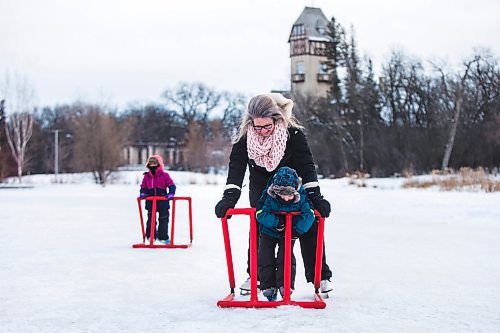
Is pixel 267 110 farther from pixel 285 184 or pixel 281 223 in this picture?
pixel 281 223

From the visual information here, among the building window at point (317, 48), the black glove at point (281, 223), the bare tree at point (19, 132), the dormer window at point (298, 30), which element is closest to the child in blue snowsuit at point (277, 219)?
the black glove at point (281, 223)

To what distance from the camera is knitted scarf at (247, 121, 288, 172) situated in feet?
17.6

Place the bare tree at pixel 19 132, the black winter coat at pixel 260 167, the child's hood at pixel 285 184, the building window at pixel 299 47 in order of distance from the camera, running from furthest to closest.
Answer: the building window at pixel 299 47 < the bare tree at pixel 19 132 < the black winter coat at pixel 260 167 < the child's hood at pixel 285 184

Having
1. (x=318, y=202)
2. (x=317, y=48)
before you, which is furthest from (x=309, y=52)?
(x=318, y=202)

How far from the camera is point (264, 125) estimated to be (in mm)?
5344

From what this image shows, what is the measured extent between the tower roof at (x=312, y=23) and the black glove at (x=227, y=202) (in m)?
60.5

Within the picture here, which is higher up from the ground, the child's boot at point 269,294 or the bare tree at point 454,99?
the bare tree at point 454,99

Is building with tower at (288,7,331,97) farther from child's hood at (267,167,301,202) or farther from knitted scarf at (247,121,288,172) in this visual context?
child's hood at (267,167,301,202)

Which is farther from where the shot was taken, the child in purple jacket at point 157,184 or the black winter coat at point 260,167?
the child in purple jacket at point 157,184

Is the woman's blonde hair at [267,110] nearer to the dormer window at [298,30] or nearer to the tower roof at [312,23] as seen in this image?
the tower roof at [312,23]

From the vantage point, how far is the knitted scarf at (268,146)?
17.6ft

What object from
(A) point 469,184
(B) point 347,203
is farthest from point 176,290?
(A) point 469,184

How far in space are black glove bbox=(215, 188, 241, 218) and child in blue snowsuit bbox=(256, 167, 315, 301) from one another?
20 cm

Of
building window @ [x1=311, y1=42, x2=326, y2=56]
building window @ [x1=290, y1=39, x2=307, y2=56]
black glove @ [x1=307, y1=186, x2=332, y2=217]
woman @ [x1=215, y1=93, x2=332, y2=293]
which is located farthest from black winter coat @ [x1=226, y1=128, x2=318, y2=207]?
building window @ [x1=290, y1=39, x2=307, y2=56]
